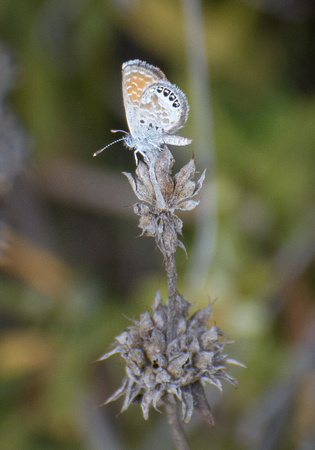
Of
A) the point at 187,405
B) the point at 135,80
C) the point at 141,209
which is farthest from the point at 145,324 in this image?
the point at 135,80

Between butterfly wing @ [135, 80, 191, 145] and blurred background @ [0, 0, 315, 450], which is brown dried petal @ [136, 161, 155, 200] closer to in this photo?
butterfly wing @ [135, 80, 191, 145]

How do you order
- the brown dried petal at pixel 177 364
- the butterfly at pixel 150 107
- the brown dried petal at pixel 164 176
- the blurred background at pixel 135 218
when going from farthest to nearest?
the blurred background at pixel 135 218 < the butterfly at pixel 150 107 < the brown dried petal at pixel 177 364 < the brown dried petal at pixel 164 176

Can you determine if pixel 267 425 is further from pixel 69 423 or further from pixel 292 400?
pixel 69 423

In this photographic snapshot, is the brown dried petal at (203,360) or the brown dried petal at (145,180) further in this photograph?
the brown dried petal at (203,360)

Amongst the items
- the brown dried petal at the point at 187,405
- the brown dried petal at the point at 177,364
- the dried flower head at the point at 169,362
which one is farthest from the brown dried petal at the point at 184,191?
the brown dried petal at the point at 187,405

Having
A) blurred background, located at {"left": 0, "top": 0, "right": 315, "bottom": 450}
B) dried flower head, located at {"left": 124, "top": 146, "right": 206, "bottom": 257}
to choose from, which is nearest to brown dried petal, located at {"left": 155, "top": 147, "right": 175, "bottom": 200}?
dried flower head, located at {"left": 124, "top": 146, "right": 206, "bottom": 257}

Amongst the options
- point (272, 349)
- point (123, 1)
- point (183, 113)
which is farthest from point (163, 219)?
point (123, 1)

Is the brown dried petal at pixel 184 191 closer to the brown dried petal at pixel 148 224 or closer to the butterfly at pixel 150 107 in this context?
the brown dried petal at pixel 148 224

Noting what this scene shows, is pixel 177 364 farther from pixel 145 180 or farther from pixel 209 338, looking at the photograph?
pixel 145 180
